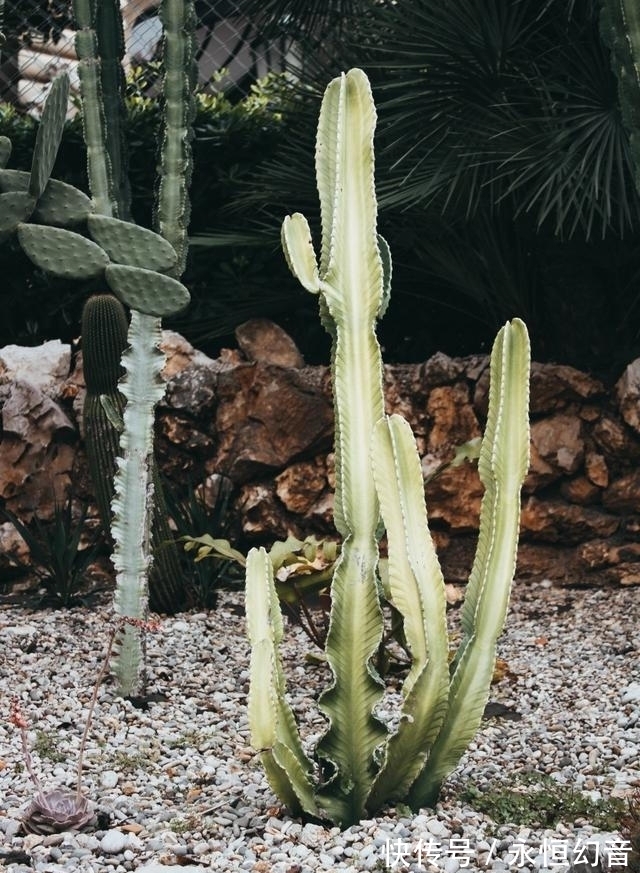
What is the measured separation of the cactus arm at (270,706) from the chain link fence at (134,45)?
4.26m

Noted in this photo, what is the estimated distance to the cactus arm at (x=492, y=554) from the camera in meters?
2.60

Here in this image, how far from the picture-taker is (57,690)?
3676 mm

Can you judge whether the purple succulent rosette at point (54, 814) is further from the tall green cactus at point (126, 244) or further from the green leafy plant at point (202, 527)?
the green leafy plant at point (202, 527)

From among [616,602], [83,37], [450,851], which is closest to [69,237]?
[83,37]

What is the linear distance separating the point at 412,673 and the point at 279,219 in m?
3.33

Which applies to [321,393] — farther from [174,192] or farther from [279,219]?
[174,192]

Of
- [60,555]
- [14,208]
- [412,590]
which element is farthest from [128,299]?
[412,590]

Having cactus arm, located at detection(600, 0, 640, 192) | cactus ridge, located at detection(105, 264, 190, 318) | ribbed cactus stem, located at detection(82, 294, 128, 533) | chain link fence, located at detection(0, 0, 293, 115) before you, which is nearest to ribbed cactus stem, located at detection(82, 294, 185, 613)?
ribbed cactus stem, located at detection(82, 294, 128, 533)

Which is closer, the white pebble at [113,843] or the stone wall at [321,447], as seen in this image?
the white pebble at [113,843]

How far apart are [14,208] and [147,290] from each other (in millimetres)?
524

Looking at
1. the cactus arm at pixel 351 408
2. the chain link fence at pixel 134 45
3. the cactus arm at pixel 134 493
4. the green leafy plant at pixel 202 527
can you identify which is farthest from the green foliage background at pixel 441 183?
the cactus arm at pixel 351 408

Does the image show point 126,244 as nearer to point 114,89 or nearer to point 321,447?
point 114,89

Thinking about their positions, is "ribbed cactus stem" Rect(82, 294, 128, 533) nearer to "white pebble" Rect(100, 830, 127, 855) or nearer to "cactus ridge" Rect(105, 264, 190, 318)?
"cactus ridge" Rect(105, 264, 190, 318)

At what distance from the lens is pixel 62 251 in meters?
3.63
